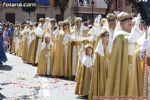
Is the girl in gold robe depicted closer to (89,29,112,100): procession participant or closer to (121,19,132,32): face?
(89,29,112,100): procession participant

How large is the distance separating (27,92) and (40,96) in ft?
2.62

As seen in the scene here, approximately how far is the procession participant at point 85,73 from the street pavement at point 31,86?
237 millimetres

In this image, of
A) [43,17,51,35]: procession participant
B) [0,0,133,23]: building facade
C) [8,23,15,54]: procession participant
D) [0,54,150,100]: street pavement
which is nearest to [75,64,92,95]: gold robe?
[0,54,150,100]: street pavement

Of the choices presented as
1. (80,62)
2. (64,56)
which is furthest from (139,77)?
(64,56)

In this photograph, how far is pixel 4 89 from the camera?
13.4 meters

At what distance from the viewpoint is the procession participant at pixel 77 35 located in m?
15.4

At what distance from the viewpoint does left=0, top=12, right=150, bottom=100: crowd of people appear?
8.66 m

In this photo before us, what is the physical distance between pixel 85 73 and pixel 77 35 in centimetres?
391

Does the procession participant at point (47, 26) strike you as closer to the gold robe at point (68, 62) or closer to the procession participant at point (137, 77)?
the gold robe at point (68, 62)

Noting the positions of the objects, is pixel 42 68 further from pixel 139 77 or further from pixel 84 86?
pixel 139 77

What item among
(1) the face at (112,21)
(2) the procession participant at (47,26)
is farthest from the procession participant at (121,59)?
(2) the procession participant at (47,26)

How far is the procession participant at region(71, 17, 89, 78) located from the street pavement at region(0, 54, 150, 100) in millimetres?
783

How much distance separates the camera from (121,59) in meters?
8.86

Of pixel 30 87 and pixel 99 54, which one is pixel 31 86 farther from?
pixel 99 54
